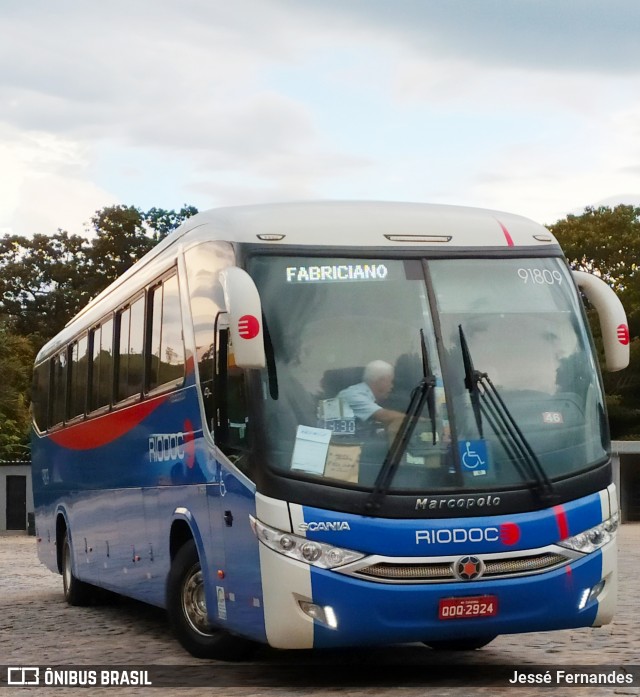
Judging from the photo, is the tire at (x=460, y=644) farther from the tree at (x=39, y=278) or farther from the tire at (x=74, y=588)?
the tree at (x=39, y=278)

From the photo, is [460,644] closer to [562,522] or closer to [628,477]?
[562,522]

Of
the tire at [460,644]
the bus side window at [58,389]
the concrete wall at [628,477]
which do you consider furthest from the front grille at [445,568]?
the concrete wall at [628,477]

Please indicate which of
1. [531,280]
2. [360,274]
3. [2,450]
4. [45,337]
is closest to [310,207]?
A: [360,274]

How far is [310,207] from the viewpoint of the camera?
1041cm

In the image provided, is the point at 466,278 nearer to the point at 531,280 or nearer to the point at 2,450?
the point at 531,280

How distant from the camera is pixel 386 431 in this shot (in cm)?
923

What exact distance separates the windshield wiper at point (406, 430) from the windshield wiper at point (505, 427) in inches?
10.6

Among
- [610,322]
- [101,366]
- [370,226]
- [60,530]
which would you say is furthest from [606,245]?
[370,226]

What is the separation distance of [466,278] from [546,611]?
90.7 inches

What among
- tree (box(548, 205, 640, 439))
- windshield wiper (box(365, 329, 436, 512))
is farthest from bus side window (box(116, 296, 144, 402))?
tree (box(548, 205, 640, 439))

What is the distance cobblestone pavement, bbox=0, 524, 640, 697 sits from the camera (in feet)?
30.1

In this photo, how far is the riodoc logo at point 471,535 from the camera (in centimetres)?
900

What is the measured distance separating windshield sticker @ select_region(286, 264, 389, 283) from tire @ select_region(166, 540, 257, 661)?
238 cm

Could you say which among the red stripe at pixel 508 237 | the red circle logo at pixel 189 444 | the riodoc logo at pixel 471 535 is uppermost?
the red stripe at pixel 508 237
